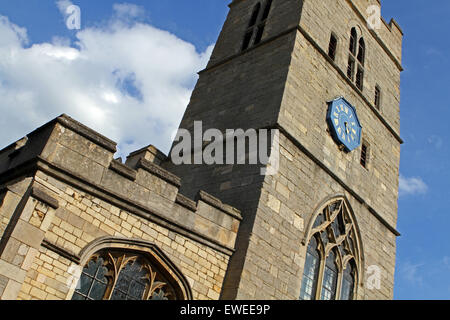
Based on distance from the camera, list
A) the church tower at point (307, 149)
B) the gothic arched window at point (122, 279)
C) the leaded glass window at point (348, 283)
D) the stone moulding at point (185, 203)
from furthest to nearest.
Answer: the leaded glass window at point (348, 283) < the church tower at point (307, 149) < the stone moulding at point (185, 203) < the gothic arched window at point (122, 279)

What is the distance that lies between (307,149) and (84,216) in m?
5.19

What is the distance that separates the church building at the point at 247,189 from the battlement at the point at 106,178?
21 millimetres

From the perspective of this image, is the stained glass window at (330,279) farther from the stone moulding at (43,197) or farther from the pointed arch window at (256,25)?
the pointed arch window at (256,25)

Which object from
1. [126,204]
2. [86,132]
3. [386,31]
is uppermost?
[386,31]

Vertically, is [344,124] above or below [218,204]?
above

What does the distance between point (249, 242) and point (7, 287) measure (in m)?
3.99

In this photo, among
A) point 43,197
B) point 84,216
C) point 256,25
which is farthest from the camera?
point 256,25

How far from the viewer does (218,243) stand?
8.88 meters

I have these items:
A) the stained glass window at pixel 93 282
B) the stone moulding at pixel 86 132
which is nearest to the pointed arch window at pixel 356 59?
the stone moulding at pixel 86 132

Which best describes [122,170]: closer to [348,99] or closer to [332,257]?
[332,257]

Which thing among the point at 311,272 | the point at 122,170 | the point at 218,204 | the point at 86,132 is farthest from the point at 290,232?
the point at 86,132

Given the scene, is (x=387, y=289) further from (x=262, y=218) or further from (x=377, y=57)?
(x=377, y=57)

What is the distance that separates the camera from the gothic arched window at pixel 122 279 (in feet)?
24.7

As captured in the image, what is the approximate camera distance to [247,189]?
974cm
